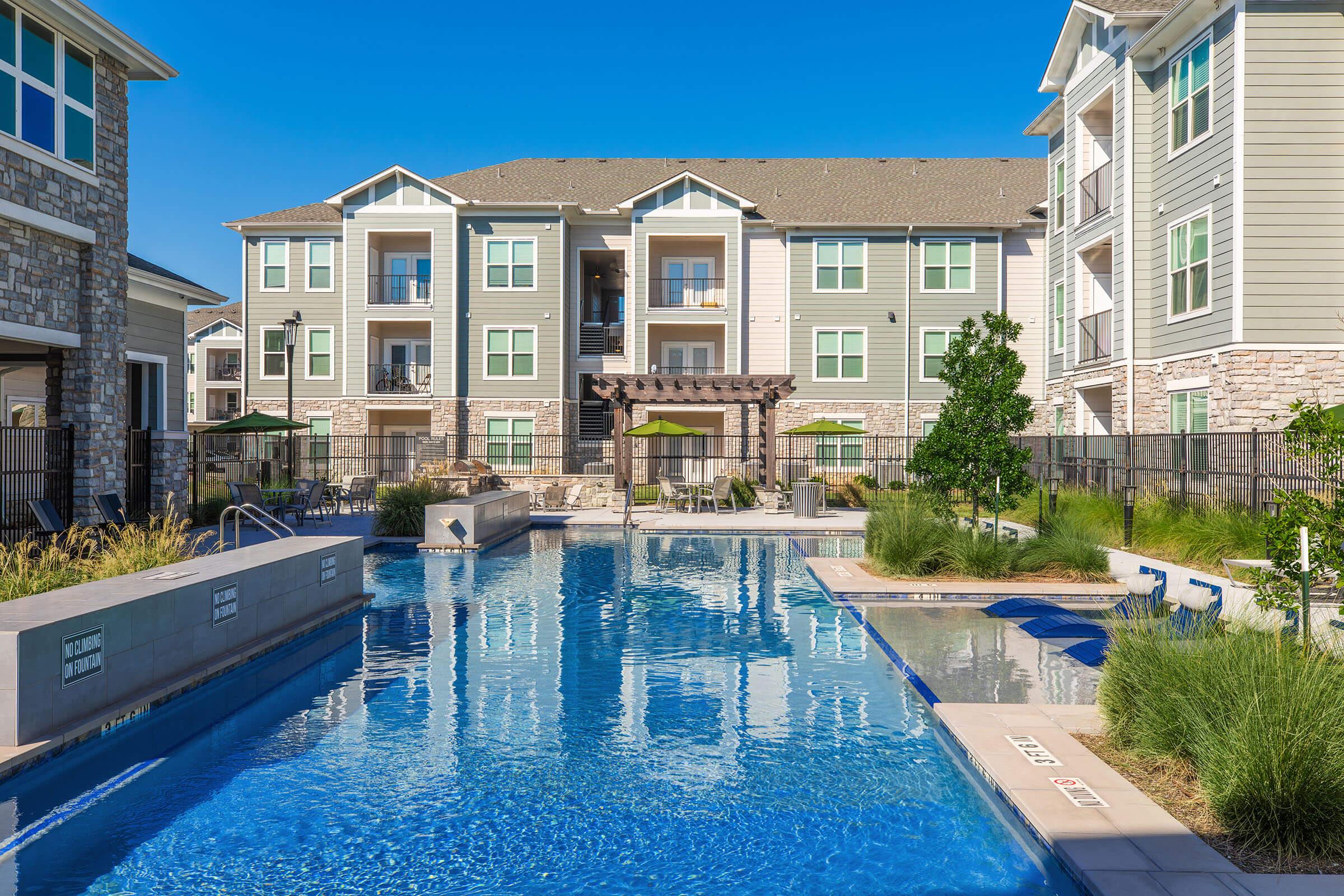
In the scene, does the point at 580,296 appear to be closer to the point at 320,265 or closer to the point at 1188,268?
the point at 320,265

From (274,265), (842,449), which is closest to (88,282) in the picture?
(274,265)

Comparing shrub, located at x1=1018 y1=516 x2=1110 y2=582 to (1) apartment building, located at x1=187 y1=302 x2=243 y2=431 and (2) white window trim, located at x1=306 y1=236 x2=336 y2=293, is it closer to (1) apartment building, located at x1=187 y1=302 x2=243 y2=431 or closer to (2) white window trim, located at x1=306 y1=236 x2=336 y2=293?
(2) white window trim, located at x1=306 y1=236 x2=336 y2=293

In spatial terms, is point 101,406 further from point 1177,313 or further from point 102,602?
point 1177,313

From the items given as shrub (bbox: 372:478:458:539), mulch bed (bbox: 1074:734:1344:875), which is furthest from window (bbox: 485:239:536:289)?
mulch bed (bbox: 1074:734:1344:875)

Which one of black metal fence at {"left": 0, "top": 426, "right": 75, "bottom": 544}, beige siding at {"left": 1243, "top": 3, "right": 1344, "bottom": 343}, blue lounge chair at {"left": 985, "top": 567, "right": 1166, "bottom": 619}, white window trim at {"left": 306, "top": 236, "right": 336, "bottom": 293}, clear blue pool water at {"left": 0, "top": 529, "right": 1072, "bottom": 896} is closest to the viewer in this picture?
clear blue pool water at {"left": 0, "top": 529, "right": 1072, "bottom": 896}

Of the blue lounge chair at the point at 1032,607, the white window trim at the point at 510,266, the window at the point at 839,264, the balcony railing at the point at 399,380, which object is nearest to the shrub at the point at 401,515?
the blue lounge chair at the point at 1032,607

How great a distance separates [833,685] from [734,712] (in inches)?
46.5

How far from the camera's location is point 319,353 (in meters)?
32.4

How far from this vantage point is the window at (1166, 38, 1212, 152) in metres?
17.0

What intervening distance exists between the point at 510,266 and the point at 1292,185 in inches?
886

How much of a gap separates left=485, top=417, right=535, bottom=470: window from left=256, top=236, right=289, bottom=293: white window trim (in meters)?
8.74

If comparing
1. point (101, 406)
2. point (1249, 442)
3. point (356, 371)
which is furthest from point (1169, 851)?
point (356, 371)

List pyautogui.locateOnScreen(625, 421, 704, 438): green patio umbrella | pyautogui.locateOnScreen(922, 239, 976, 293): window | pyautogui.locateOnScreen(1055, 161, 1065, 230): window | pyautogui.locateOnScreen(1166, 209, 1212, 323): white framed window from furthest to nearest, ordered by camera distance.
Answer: pyautogui.locateOnScreen(922, 239, 976, 293): window < pyautogui.locateOnScreen(625, 421, 704, 438): green patio umbrella < pyautogui.locateOnScreen(1055, 161, 1065, 230): window < pyautogui.locateOnScreen(1166, 209, 1212, 323): white framed window

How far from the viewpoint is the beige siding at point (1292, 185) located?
15.6 meters
